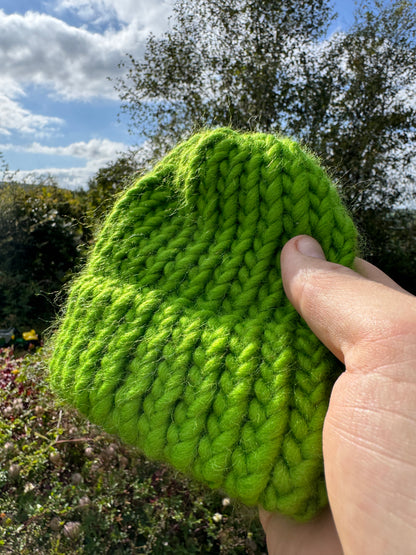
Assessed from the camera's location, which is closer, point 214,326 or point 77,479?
point 214,326

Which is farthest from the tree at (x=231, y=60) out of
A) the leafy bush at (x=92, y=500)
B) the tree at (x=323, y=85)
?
the leafy bush at (x=92, y=500)

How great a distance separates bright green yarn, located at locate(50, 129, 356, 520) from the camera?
0.86 meters

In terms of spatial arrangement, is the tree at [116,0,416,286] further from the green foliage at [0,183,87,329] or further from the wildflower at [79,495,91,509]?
the wildflower at [79,495,91,509]

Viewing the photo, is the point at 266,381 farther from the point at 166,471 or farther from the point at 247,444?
the point at 166,471

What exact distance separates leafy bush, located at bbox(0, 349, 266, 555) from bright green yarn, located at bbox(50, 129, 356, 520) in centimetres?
64

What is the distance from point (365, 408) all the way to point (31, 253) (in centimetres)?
458

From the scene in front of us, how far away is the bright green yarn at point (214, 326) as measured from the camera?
86cm

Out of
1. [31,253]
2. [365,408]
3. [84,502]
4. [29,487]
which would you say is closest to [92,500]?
[84,502]

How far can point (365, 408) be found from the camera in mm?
728

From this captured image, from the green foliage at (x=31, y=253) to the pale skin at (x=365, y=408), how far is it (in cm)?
401

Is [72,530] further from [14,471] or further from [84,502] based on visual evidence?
[14,471]

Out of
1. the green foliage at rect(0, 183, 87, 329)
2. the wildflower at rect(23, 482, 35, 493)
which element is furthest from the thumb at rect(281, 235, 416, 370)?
the green foliage at rect(0, 183, 87, 329)

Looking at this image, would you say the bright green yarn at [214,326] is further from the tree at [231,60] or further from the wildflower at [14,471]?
the tree at [231,60]

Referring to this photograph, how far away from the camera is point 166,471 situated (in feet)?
5.83
